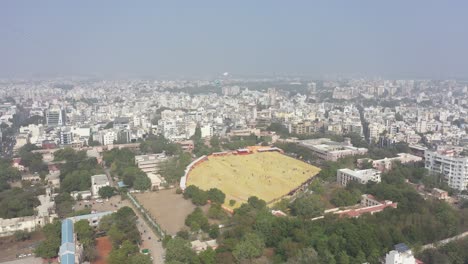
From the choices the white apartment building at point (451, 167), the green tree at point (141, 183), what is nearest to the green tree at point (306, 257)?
the green tree at point (141, 183)

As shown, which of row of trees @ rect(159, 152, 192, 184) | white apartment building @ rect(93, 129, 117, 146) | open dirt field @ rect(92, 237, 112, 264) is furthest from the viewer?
white apartment building @ rect(93, 129, 117, 146)

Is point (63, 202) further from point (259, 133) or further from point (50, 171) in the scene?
point (259, 133)

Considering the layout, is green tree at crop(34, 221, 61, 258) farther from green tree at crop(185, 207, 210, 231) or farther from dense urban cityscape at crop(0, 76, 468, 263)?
green tree at crop(185, 207, 210, 231)

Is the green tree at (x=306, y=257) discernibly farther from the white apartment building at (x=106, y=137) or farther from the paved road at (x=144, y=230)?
the white apartment building at (x=106, y=137)

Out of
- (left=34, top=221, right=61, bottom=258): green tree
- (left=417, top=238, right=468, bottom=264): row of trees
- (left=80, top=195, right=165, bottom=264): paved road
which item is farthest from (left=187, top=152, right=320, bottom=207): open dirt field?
(left=417, top=238, right=468, bottom=264): row of trees

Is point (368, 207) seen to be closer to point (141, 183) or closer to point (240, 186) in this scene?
point (240, 186)

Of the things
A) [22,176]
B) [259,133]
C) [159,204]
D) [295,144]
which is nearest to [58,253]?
[159,204]

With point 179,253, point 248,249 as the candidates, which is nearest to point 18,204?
point 179,253
